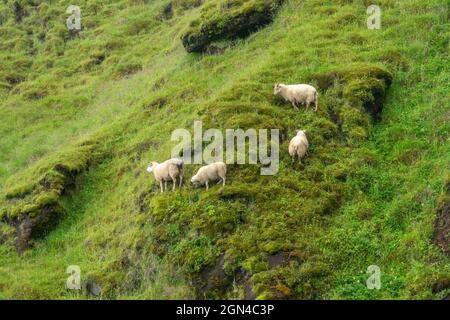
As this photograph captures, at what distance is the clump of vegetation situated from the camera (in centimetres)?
3341

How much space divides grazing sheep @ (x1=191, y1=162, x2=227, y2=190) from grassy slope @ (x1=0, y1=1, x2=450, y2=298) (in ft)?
1.51

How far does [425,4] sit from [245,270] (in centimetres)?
2087

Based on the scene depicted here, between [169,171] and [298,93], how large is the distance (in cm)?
619

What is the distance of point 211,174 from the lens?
1933 centimetres

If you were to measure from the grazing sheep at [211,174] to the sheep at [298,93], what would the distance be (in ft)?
16.8

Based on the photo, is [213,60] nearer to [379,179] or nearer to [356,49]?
[356,49]

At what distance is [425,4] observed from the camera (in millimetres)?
30750

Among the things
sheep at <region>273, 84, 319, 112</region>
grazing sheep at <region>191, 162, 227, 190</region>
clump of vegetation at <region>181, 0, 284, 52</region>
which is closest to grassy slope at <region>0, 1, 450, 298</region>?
grazing sheep at <region>191, 162, 227, 190</region>

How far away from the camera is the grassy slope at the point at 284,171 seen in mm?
16438

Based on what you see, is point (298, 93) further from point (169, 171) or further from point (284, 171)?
point (169, 171)

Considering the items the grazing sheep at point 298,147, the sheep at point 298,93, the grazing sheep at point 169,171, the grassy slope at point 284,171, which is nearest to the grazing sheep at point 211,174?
the grassy slope at point 284,171

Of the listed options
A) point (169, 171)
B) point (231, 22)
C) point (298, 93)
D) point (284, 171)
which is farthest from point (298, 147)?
point (231, 22)
